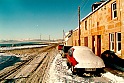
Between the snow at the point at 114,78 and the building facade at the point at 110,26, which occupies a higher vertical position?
the building facade at the point at 110,26

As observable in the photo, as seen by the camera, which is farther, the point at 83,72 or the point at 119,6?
the point at 119,6

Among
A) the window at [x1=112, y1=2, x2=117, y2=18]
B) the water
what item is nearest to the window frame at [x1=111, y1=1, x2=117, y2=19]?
the window at [x1=112, y1=2, x2=117, y2=18]

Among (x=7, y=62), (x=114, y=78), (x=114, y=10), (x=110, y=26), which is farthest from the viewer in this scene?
(x=7, y=62)

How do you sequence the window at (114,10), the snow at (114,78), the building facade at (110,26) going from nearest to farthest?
the snow at (114,78), the building facade at (110,26), the window at (114,10)

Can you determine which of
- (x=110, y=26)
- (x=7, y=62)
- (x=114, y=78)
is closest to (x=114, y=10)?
(x=110, y=26)

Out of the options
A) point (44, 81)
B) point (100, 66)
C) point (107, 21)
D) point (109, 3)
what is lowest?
point (44, 81)

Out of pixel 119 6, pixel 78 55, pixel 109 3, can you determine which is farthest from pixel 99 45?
pixel 78 55

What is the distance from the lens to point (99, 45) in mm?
19828

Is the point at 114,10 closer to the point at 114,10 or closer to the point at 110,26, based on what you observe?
the point at 114,10

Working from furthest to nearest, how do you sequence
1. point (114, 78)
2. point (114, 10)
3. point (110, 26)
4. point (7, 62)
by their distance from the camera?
1. point (7, 62)
2. point (110, 26)
3. point (114, 10)
4. point (114, 78)

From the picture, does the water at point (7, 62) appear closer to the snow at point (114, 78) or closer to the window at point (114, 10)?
the snow at point (114, 78)

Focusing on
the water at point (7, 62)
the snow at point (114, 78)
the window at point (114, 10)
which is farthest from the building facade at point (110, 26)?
the water at point (7, 62)

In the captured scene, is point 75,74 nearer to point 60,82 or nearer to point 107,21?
point 60,82

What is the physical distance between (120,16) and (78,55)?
16.7 feet
